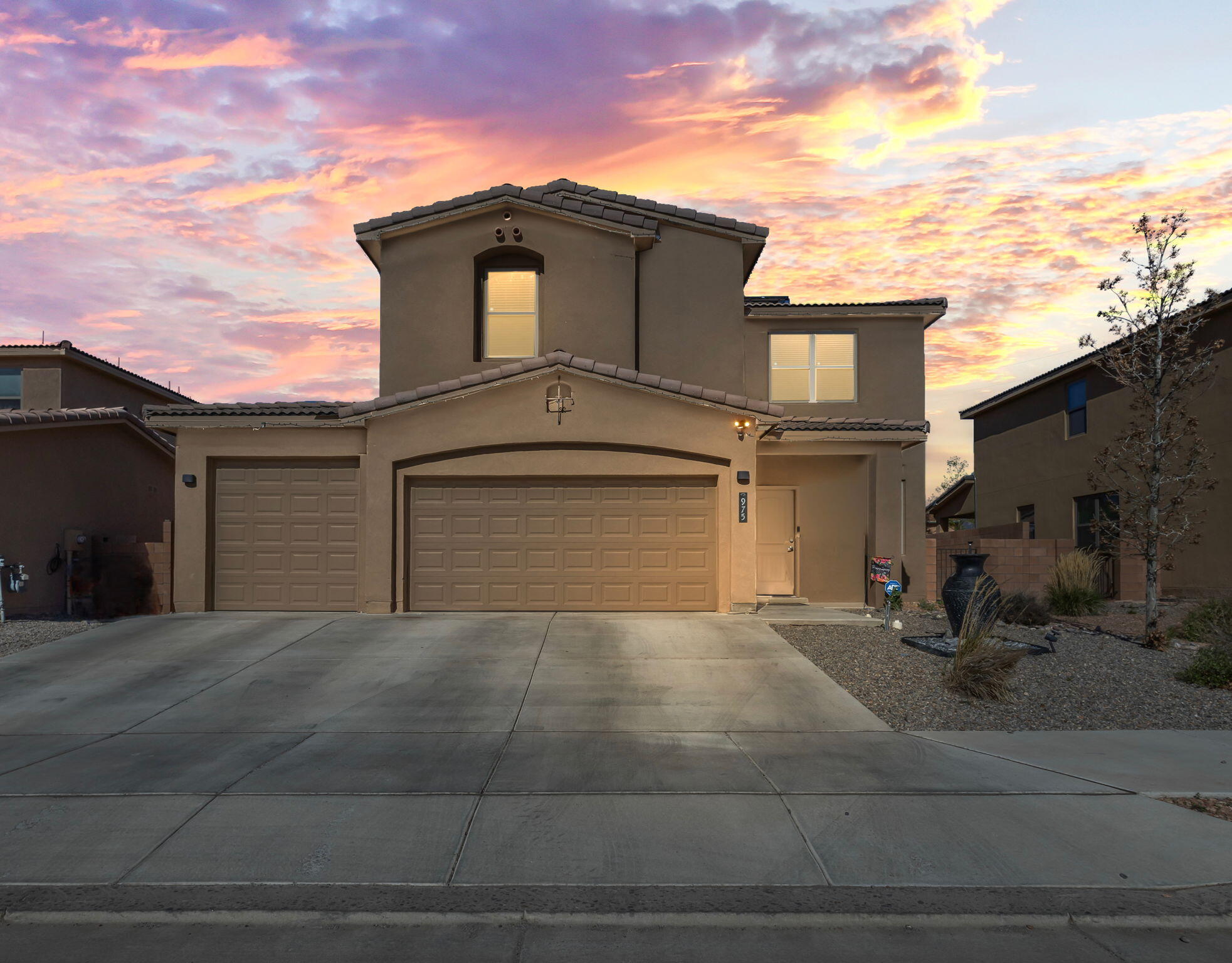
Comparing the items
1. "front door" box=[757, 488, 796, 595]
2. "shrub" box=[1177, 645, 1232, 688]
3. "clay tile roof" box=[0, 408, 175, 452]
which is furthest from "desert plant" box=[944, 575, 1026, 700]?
"clay tile roof" box=[0, 408, 175, 452]

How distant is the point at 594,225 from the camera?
64.5 feet

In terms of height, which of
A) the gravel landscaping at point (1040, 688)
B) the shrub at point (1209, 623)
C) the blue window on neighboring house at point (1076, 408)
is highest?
the blue window on neighboring house at point (1076, 408)

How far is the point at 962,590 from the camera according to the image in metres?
14.3

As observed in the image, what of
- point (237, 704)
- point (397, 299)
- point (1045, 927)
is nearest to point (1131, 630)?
point (1045, 927)

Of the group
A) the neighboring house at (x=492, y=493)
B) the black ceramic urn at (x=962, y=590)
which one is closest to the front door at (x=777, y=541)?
the neighboring house at (x=492, y=493)

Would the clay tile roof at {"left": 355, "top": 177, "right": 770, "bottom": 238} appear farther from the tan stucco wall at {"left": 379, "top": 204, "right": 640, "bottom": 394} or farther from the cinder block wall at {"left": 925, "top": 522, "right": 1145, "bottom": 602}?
the cinder block wall at {"left": 925, "top": 522, "right": 1145, "bottom": 602}

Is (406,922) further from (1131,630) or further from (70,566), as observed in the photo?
(70,566)

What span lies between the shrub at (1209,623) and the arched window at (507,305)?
1289cm

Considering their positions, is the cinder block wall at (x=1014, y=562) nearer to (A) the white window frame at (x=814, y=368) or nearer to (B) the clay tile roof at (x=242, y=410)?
(A) the white window frame at (x=814, y=368)

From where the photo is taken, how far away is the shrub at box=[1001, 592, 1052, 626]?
1642cm

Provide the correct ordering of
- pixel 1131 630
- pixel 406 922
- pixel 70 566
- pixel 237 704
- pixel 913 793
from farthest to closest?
pixel 70 566 < pixel 1131 630 < pixel 237 704 < pixel 913 793 < pixel 406 922

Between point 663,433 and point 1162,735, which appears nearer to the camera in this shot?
point 1162,735

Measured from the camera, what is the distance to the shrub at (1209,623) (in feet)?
43.0

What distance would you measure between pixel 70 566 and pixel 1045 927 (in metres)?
19.4
